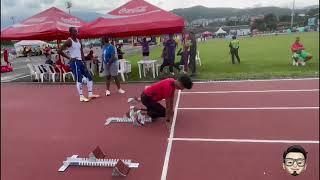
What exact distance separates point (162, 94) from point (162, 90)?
0.12 meters

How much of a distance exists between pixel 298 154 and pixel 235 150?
8.88 ft

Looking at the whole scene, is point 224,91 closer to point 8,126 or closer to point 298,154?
point 8,126

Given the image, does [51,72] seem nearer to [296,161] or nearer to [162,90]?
[162,90]

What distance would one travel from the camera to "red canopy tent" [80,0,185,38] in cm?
1164

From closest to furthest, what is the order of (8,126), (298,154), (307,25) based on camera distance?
(298,154) → (8,126) → (307,25)

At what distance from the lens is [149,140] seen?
6.36 metres

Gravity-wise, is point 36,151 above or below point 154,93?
below

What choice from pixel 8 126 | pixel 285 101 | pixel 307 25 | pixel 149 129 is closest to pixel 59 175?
pixel 149 129

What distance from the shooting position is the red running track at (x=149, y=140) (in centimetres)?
503

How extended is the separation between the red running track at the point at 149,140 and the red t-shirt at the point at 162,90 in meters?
0.62

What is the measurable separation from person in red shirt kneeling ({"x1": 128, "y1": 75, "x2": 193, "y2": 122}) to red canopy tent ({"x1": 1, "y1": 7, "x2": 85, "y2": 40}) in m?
7.54

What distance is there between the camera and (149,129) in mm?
7031

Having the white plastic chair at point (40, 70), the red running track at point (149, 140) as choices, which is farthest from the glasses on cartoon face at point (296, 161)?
the white plastic chair at point (40, 70)
